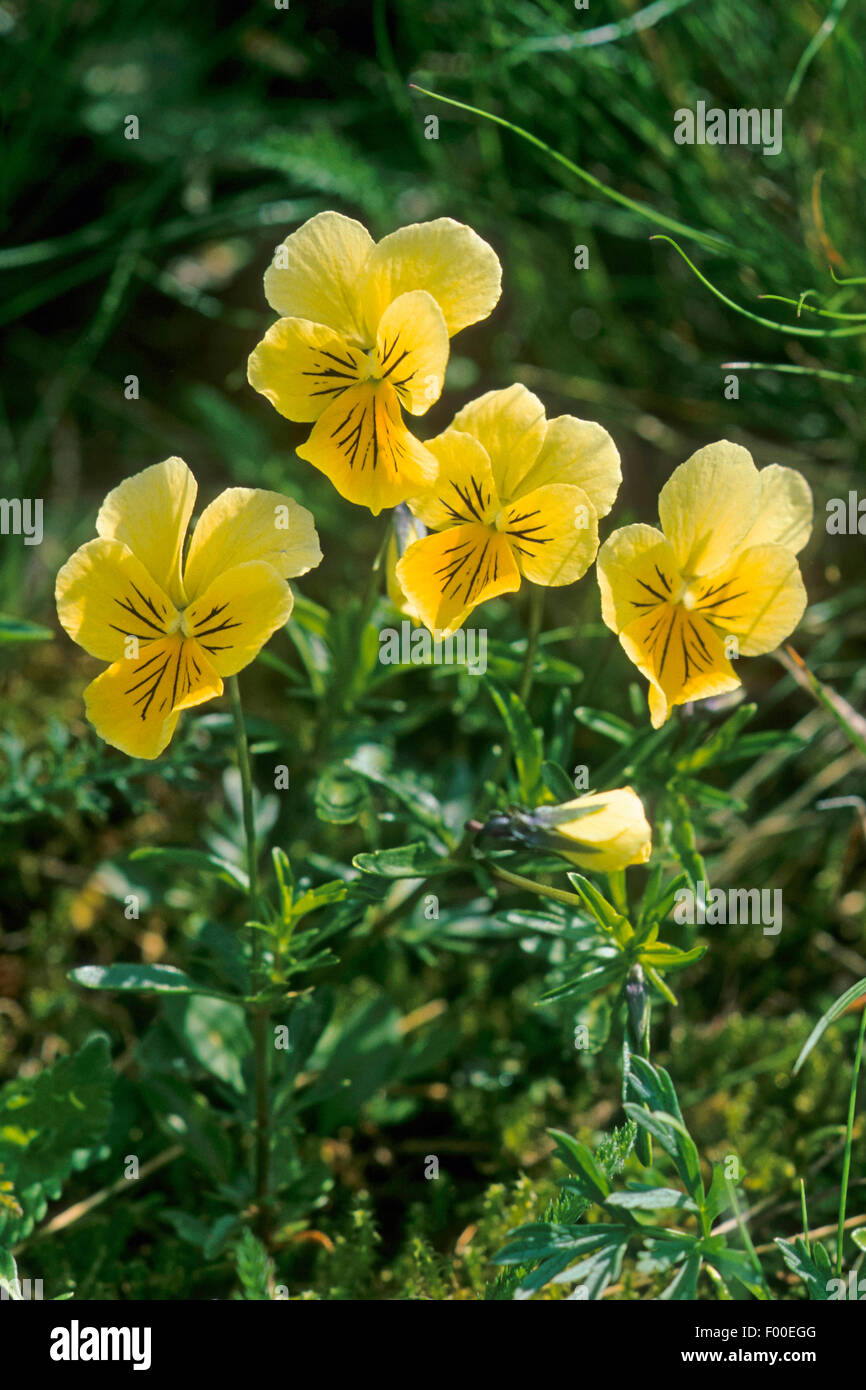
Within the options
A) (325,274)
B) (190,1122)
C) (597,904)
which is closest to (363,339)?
(325,274)

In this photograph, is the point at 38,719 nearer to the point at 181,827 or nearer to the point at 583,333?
the point at 181,827

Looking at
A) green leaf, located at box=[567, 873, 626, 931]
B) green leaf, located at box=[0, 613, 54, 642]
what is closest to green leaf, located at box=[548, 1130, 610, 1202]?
green leaf, located at box=[567, 873, 626, 931]

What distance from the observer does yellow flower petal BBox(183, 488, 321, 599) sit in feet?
3.93

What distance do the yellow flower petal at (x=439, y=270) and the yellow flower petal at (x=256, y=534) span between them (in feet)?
0.81

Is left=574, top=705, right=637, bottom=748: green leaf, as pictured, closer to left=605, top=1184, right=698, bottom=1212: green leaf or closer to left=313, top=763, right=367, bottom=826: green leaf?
left=313, top=763, right=367, bottom=826: green leaf

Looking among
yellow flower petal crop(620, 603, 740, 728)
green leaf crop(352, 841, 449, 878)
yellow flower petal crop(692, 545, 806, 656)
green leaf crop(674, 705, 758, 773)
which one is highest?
yellow flower petal crop(692, 545, 806, 656)

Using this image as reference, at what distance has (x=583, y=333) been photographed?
8.37 ft

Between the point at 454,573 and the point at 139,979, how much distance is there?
56 centimetres

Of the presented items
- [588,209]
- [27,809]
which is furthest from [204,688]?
[588,209]

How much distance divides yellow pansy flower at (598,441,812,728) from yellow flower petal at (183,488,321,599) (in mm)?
300

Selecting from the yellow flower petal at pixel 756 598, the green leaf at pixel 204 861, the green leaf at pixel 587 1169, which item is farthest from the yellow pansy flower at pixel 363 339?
the green leaf at pixel 587 1169

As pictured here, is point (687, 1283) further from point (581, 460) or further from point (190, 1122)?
point (581, 460)

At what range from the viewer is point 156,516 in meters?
1.24
